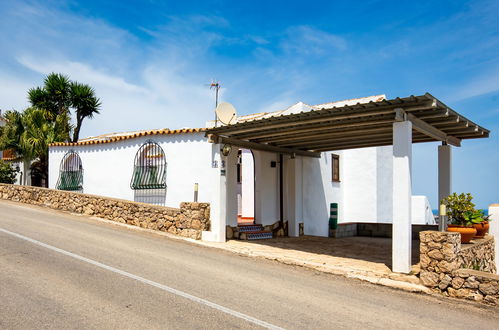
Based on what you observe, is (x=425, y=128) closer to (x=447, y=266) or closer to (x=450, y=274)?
(x=447, y=266)

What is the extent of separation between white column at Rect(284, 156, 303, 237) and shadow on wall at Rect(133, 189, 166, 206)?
15.1ft

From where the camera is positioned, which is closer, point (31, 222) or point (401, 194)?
point (401, 194)

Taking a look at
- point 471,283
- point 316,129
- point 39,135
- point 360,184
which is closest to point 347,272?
point 471,283

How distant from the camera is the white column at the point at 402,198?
7.90 meters

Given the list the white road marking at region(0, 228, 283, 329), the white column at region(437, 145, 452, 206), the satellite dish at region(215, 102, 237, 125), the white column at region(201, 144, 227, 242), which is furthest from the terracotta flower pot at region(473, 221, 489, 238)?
the white road marking at region(0, 228, 283, 329)

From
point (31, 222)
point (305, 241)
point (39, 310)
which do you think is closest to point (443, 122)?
point (305, 241)

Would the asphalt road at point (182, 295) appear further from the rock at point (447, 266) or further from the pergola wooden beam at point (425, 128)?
the pergola wooden beam at point (425, 128)

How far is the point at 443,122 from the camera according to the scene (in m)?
9.07

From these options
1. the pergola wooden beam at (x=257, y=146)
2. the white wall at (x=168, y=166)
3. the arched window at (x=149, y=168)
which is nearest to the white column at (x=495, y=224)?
the pergola wooden beam at (x=257, y=146)

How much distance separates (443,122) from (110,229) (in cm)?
983

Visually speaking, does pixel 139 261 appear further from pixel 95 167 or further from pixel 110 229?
pixel 95 167

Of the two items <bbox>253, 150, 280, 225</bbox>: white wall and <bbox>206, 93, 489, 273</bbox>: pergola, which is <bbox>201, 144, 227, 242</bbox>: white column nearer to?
<bbox>206, 93, 489, 273</bbox>: pergola

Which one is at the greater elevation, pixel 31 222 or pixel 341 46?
pixel 341 46

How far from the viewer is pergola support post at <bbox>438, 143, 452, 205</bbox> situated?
11234 mm
